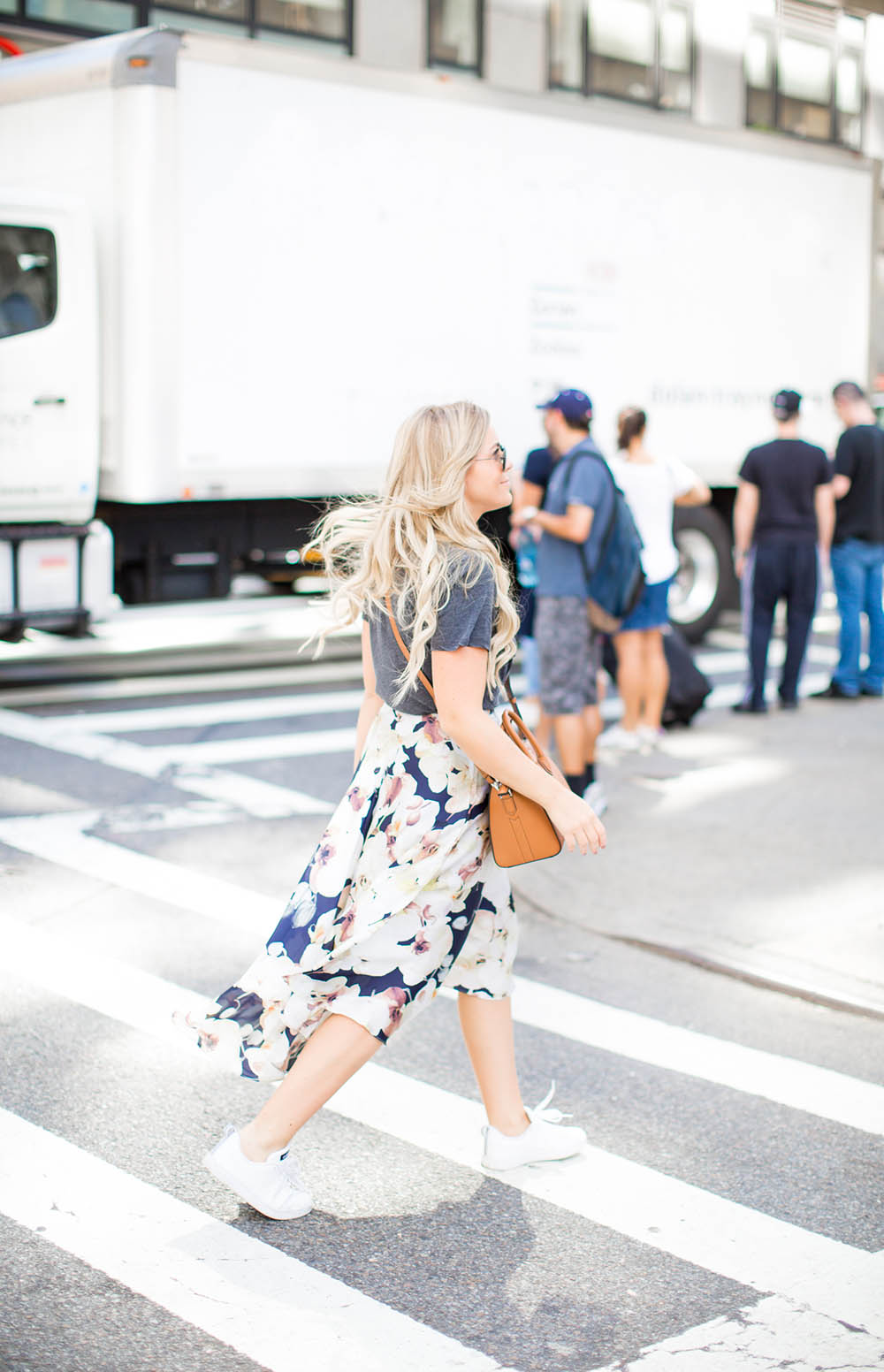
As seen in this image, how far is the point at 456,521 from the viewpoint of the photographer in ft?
11.7

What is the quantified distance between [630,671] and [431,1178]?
5311 millimetres

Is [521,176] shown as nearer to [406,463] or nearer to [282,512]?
[282,512]

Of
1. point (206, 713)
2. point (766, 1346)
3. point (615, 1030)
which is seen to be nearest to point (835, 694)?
point (206, 713)

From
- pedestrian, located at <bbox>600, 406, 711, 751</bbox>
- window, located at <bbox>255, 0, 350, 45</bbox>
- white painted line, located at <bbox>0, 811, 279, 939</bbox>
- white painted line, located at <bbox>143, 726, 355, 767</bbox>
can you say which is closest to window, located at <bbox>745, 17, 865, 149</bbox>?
window, located at <bbox>255, 0, 350, 45</bbox>

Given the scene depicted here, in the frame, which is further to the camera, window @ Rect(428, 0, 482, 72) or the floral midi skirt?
window @ Rect(428, 0, 482, 72)

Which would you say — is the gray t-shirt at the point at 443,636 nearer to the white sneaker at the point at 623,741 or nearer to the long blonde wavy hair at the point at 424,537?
→ the long blonde wavy hair at the point at 424,537

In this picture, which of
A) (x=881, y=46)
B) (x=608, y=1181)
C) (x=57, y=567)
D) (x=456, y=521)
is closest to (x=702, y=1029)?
(x=608, y=1181)

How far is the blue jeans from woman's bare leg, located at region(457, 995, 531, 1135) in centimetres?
710

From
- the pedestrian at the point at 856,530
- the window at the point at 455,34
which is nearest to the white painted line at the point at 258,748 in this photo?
the pedestrian at the point at 856,530

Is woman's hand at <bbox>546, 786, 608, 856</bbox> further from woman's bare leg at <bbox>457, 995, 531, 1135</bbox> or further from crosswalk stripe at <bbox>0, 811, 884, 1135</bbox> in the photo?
crosswalk stripe at <bbox>0, 811, 884, 1135</bbox>

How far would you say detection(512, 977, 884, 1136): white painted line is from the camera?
439 cm

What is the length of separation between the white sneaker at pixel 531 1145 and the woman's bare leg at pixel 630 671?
5.11m

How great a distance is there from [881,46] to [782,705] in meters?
19.4

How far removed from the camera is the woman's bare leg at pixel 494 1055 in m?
3.84
